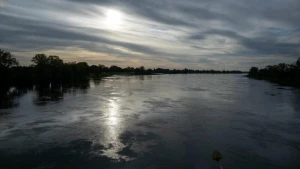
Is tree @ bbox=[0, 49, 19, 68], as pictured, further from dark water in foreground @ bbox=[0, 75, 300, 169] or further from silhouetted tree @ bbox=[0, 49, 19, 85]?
dark water in foreground @ bbox=[0, 75, 300, 169]

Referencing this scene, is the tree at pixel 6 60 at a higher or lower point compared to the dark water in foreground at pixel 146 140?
higher

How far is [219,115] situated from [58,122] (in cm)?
1343

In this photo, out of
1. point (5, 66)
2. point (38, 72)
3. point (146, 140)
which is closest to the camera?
point (146, 140)

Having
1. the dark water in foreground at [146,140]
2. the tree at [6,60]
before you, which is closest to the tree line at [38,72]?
the tree at [6,60]

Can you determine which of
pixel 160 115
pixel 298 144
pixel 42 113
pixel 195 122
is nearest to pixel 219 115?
pixel 195 122

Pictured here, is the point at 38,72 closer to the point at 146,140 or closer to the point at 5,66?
the point at 5,66

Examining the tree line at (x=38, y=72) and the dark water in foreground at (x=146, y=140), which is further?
the tree line at (x=38, y=72)

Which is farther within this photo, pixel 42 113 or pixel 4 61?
pixel 4 61

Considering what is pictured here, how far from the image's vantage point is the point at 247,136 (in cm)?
1341

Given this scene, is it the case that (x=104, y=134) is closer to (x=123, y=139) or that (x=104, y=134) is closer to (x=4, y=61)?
(x=123, y=139)

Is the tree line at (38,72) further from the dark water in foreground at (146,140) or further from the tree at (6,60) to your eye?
the dark water in foreground at (146,140)

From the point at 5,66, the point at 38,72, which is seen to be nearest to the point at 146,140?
the point at 5,66

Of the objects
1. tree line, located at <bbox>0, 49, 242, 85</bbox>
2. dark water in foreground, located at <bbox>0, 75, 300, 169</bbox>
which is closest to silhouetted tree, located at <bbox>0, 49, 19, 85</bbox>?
tree line, located at <bbox>0, 49, 242, 85</bbox>

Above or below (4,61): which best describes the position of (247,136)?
below
